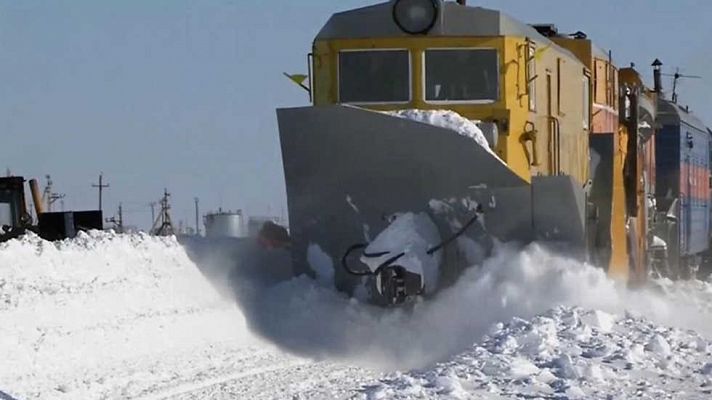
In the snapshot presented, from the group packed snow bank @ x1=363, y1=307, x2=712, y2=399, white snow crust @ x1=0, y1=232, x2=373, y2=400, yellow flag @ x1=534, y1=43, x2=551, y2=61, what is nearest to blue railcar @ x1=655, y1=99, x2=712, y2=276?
yellow flag @ x1=534, y1=43, x2=551, y2=61

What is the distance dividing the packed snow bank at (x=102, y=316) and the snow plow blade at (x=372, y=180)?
1217mm

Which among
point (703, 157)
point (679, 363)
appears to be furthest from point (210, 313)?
point (703, 157)

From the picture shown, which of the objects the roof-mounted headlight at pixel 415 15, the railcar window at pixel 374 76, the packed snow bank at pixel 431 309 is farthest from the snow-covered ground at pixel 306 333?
the roof-mounted headlight at pixel 415 15

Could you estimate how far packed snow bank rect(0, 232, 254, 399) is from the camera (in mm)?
8289

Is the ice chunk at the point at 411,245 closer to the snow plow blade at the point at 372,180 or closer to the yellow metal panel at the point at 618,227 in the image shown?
the snow plow blade at the point at 372,180

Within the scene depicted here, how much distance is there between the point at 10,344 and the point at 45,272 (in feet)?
3.90

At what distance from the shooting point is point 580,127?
527 inches

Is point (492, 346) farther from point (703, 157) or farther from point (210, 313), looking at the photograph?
point (703, 157)

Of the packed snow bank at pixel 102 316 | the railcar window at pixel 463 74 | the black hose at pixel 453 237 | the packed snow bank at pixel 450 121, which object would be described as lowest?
the packed snow bank at pixel 102 316

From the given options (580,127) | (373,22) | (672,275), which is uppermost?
(373,22)

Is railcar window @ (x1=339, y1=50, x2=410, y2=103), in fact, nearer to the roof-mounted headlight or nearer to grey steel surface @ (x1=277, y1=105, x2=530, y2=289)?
the roof-mounted headlight

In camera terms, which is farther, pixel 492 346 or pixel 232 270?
pixel 232 270

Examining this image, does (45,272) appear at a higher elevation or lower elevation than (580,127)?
lower

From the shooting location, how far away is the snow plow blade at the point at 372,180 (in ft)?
35.7
